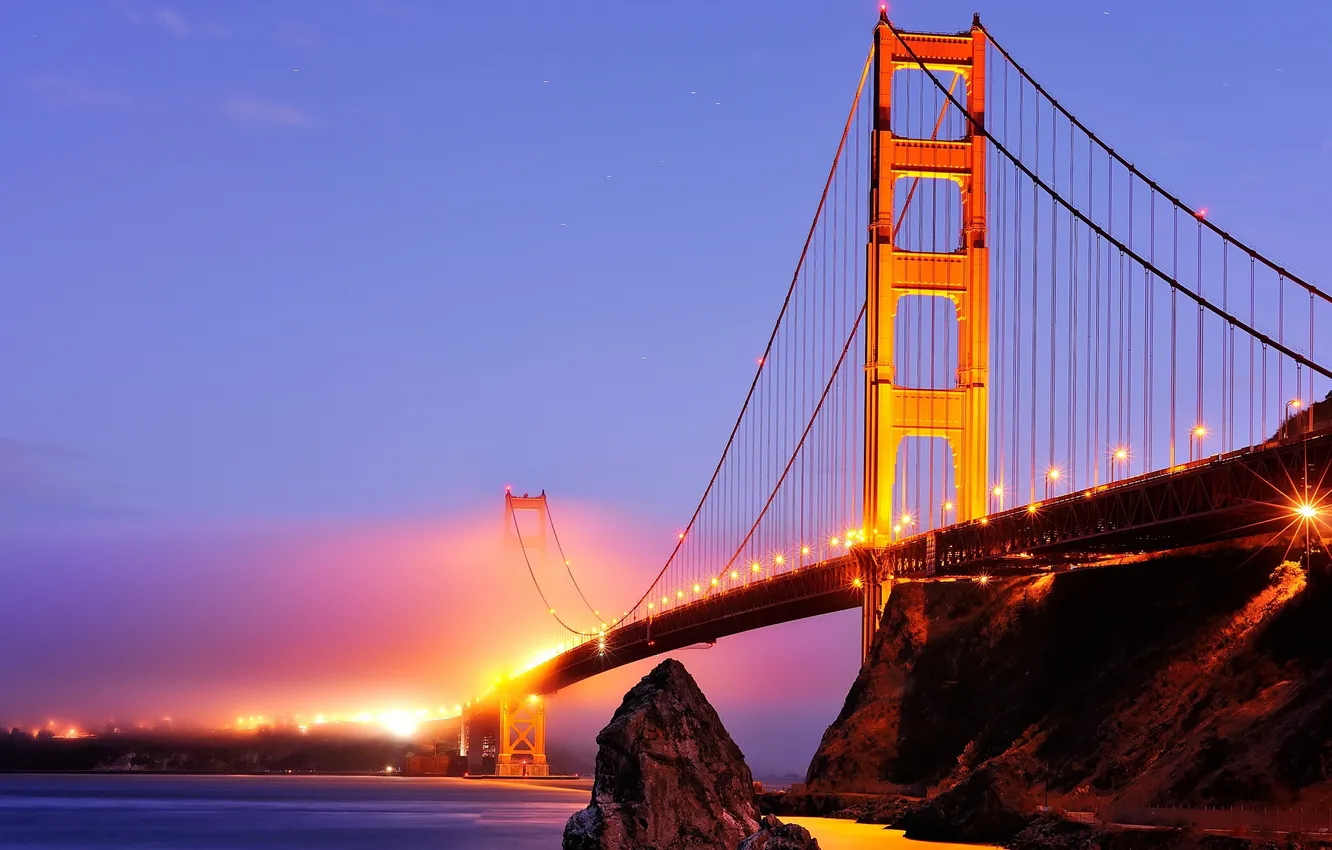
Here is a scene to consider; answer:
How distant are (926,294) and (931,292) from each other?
1.19 feet

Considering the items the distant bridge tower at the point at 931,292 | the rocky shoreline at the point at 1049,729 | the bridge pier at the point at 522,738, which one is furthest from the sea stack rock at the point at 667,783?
the bridge pier at the point at 522,738

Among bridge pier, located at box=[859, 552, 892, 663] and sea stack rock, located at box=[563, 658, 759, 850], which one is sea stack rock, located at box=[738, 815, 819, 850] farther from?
bridge pier, located at box=[859, 552, 892, 663]

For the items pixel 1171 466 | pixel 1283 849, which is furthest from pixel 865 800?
pixel 1283 849

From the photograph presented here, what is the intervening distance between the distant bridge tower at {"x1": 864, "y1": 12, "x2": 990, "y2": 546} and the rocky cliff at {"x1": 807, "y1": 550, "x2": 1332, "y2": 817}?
143 inches

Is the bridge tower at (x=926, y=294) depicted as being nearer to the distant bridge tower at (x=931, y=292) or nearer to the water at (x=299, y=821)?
the distant bridge tower at (x=931, y=292)

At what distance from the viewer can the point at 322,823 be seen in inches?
2771

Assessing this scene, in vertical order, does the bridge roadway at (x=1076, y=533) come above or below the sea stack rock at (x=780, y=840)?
above

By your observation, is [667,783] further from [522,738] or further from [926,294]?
[522,738]

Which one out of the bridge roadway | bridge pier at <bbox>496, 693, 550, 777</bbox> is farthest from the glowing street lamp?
bridge pier at <bbox>496, 693, 550, 777</bbox>

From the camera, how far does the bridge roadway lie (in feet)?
128

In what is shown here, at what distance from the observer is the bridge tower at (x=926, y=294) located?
57.6m

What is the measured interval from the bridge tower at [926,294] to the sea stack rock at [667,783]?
108 feet

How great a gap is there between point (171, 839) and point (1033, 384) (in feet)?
96.7

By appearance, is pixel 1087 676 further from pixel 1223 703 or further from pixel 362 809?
pixel 362 809
